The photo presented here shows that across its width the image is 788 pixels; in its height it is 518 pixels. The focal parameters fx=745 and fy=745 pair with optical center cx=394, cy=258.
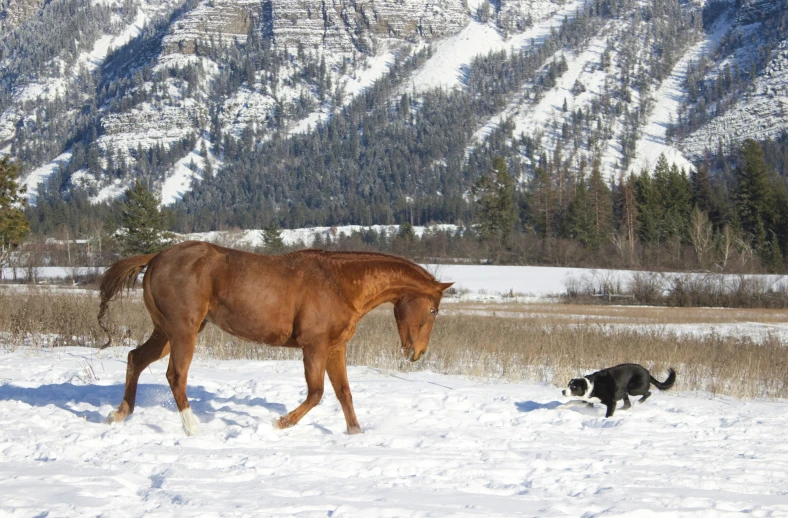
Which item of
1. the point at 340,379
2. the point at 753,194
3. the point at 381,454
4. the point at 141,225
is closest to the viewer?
the point at 381,454

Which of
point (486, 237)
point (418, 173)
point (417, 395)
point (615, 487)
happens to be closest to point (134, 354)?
point (417, 395)

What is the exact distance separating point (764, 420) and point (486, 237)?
269 ft

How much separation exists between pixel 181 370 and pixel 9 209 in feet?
77.8

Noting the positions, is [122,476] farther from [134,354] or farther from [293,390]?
[293,390]

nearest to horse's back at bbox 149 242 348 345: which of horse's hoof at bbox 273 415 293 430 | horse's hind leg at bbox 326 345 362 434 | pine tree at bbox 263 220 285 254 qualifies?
horse's hind leg at bbox 326 345 362 434

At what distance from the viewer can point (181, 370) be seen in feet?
22.7

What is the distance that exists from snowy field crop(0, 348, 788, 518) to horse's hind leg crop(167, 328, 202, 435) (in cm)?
21

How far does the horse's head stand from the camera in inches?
285

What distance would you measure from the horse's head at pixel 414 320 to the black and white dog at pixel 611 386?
2526mm

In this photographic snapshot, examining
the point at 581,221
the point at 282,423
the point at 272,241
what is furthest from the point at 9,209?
the point at 581,221

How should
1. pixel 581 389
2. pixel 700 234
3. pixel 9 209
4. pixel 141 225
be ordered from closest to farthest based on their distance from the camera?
pixel 581 389
pixel 9 209
pixel 141 225
pixel 700 234

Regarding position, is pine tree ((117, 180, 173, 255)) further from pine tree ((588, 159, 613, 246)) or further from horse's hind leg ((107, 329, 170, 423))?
pine tree ((588, 159, 613, 246))

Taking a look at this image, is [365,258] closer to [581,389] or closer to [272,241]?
[581,389]

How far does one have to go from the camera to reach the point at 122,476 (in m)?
5.16
